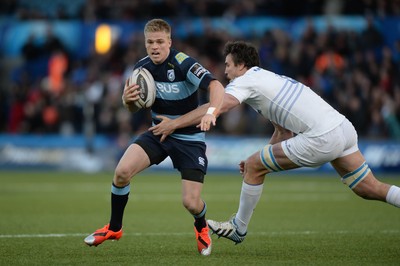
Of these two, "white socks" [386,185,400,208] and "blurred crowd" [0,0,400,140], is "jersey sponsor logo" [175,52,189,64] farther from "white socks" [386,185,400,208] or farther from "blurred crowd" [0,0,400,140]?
"blurred crowd" [0,0,400,140]

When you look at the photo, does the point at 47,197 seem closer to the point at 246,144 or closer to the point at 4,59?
the point at 246,144

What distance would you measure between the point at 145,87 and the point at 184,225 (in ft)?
12.2

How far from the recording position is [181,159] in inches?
356

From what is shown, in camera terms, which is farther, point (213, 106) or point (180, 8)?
point (180, 8)

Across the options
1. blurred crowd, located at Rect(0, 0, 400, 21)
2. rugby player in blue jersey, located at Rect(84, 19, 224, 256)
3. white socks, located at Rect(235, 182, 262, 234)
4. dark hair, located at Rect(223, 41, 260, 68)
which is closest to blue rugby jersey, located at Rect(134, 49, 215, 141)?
rugby player in blue jersey, located at Rect(84, 19, 224, 256)

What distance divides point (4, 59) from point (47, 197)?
12.8m

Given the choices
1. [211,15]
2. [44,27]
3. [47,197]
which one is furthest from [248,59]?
[44,27]

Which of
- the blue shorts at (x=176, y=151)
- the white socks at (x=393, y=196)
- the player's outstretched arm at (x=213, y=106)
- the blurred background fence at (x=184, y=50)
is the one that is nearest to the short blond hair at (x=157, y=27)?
the player's outstretched arm at (x=213, y=106)

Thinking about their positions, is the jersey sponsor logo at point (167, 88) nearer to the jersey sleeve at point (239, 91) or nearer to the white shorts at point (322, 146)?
the jersey sleeve at point (239, 91)

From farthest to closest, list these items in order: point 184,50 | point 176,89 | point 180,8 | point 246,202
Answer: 1. point 180,8
2. point 184,50
3. point 176,89
4. point 246,202

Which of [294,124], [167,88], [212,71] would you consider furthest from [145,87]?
[212,71]

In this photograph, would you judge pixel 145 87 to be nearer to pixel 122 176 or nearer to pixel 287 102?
pixel 122 176

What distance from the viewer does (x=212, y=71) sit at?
76.1 ft

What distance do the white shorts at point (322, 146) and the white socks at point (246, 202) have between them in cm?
59
